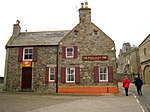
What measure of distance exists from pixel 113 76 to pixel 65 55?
18.8 ft

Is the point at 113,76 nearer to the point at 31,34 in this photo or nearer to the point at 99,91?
the point at 99,91

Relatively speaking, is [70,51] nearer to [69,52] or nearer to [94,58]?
[69,52]

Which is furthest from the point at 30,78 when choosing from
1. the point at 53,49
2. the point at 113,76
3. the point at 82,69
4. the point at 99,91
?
the point at 113,76

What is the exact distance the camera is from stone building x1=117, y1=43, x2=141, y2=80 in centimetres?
4297

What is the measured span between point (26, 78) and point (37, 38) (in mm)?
5236

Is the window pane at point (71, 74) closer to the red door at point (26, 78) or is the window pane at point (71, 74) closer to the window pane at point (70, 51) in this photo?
the window pane at point (70, 51)

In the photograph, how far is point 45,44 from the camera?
20719mm

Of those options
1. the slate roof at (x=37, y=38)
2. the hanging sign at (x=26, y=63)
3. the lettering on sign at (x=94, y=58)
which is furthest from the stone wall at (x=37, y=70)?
the lettering on sign at (x=94, y=58)

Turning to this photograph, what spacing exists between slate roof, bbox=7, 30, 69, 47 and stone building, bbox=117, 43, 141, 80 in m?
24.4

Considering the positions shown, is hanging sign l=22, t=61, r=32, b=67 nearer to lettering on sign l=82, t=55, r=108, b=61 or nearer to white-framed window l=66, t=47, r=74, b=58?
white-framed window l=66, t=47, r=74, b=58

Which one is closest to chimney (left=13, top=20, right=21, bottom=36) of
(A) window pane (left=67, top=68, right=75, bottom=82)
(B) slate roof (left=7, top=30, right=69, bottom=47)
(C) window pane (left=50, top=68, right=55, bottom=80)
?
(B) slate roof (left=7, top=30, right=69, bottom=47)

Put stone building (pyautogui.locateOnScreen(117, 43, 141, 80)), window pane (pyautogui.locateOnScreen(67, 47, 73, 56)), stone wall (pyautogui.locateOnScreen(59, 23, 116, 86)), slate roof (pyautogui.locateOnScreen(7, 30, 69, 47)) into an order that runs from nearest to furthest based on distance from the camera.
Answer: stone wall (pyautogui.locateOnScreen(59, 23, 116, 86)) → window pane (pyautogui.locateOnScreen(67, 47, 73, 56)) → slate roof (pyautogui.locateOnScreen(7, 30, 69, 47)) → stone building (pyautogui.locateOnScreen(117, 43, 141, 80))

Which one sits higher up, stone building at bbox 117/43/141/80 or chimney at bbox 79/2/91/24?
chimney at bbox 79/2/91/24

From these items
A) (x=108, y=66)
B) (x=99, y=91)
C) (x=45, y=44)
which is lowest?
(x=99, y=91)
